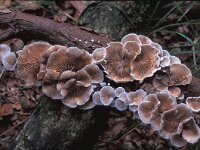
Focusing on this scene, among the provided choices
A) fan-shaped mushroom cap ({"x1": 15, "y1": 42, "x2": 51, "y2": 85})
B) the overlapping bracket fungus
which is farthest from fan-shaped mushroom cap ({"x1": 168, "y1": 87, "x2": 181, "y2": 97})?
fan-shaped mushroom cap ({"x1": 15, "y1": 42, "x2": 51, "y2": 85})

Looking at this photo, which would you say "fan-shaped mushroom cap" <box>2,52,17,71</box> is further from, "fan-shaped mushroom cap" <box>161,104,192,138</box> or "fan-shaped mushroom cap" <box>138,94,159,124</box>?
"fan-shaped mushroom cap" <box>161,104,192,138</box>

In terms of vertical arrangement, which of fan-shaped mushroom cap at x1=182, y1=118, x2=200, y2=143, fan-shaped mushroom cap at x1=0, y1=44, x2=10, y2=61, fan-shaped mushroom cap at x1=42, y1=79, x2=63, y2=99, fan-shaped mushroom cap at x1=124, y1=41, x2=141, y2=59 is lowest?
fan-shaped mushroom cap at x1=182, y1=118, x2=200, y2=143

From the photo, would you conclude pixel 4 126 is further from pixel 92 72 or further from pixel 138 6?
pixel 138 6

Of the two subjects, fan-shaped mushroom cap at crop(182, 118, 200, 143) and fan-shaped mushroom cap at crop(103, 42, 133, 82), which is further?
fan-shaped mushroom cap at crop(103, 42, 133, 82)

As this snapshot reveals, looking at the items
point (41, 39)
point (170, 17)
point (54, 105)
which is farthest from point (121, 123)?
point (170, 17)

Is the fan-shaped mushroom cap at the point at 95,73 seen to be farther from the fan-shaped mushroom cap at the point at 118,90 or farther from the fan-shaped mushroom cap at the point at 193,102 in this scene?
the fan-shaped mushroom cap at the point at 193,102

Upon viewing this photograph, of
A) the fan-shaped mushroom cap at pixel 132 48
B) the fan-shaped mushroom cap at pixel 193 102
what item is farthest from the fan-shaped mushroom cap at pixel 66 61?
the fan-shaped mushroom cap at pixel 193 102

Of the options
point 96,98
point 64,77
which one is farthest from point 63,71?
point 96,98
